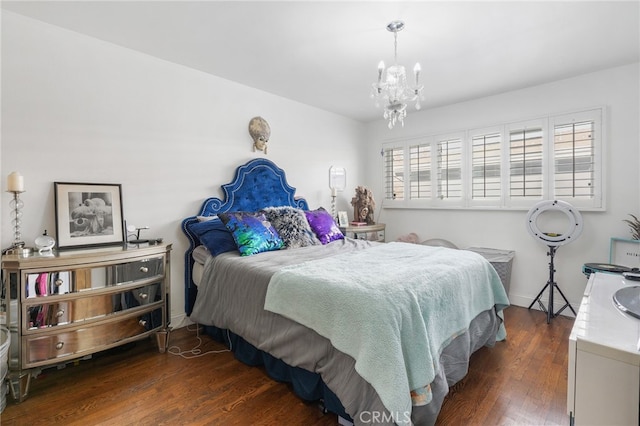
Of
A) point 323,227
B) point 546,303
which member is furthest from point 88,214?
point 546,303

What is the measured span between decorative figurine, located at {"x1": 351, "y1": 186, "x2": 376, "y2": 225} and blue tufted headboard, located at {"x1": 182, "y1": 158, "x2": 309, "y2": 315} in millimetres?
928

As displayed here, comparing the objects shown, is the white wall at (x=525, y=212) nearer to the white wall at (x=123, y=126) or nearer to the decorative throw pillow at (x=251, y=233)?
the white wall at (x=123, y=126)

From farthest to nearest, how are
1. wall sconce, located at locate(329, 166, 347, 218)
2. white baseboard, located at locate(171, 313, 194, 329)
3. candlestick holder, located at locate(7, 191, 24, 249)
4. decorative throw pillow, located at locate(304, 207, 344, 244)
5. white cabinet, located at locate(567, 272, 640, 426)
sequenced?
wall sconce, located at locate(329, 166, 347, 218)
decorative throw pillow, located at locate(304, 207, 344, 244)
white baseboard, located at locate(171, 313, 194, 329)
candlestick holder, located at locate(7, 191, 24, 249)
white cabinet, located at locate(567, 272, 640, 426)

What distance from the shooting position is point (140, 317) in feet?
7.32

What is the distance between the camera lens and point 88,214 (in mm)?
2305

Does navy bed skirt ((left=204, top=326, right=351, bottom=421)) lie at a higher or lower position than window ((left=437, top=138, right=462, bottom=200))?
lower

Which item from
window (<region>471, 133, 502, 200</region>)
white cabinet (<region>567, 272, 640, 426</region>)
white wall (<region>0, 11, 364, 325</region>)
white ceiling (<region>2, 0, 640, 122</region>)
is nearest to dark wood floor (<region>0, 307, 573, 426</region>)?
white cabinet (<region>567, 272, 640, 426</region>)

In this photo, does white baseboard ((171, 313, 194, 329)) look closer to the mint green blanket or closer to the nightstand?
the mint green blanket

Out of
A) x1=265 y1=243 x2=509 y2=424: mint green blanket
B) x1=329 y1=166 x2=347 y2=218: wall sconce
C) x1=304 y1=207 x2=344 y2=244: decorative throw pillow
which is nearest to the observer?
x1=265 y1=243 x2=509 y2=424: mint green blanket

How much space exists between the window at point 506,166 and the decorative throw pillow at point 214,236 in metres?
2.78

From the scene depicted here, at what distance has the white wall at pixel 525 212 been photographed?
9.38 feet

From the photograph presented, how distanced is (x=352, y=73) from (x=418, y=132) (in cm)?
171

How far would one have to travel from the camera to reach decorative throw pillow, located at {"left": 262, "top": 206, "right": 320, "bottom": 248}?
112 inches

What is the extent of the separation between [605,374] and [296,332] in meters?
1.33
